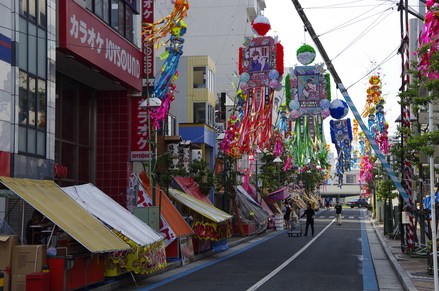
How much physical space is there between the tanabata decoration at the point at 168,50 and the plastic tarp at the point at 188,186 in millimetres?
6313

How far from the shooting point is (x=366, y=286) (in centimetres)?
1880

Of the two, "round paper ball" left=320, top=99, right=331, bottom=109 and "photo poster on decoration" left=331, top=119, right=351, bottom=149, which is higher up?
"round paper ball" left=320, top=99, right=331, bottom=109

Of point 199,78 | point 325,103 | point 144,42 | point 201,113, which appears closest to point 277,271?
point 144,42

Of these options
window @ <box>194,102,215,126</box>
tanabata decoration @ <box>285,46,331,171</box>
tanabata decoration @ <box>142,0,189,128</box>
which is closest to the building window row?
tanabata decoration @ <box>142,0,189,128</box>

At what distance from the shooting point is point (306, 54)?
31156 millimetres

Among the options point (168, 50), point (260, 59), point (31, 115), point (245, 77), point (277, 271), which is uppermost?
point (260, 59)

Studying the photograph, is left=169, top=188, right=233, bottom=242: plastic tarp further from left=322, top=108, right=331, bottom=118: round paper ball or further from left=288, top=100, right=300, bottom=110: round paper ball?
left=322, top=108, right=331, bottom=118: round paper ball

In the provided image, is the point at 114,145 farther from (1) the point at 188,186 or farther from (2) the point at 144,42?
(1) the point at 188,186

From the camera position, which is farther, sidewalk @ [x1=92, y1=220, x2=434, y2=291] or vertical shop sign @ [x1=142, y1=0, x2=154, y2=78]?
vertical shop sign @ [x1=142, y1=0, x2=154, y2=78]

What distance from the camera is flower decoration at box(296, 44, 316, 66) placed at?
31.0 metres

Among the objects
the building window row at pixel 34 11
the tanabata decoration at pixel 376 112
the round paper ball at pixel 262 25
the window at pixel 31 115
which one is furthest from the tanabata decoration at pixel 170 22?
the tanabata decoration at pixel 376 112

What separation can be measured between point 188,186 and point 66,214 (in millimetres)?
17795

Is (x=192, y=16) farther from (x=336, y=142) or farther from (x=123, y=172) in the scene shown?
(x=123, y=172)

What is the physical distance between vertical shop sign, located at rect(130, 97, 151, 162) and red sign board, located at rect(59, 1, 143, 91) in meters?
1.11
